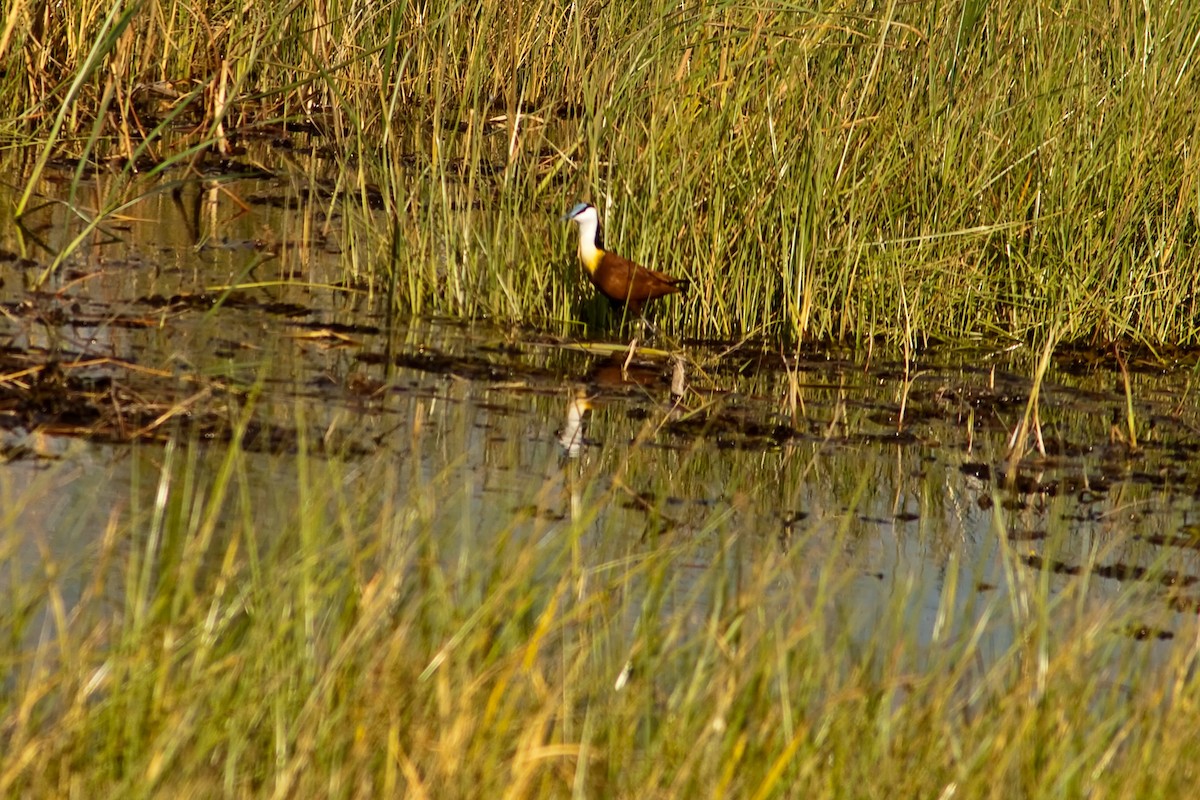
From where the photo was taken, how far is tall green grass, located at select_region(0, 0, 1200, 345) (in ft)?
21.6

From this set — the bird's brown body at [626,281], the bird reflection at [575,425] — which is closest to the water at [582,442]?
the bird reflection at [575,425]

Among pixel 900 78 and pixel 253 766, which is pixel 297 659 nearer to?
pixel 253 766

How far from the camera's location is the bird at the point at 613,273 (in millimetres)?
6289

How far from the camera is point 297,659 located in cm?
293

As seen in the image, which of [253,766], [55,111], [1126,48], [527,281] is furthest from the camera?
[55,111]

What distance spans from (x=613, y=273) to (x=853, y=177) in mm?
1032

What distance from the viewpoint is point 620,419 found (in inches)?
217

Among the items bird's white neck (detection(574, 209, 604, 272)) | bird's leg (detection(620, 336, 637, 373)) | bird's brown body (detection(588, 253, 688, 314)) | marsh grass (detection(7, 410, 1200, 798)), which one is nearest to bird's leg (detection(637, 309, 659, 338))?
bird's brown body (detection(588, 253, 688, 314))

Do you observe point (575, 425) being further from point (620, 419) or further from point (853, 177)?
point (853, 177)

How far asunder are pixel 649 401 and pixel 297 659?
292cm

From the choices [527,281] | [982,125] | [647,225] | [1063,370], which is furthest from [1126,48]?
[527,281]

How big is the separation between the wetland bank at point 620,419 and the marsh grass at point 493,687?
0.04 feet

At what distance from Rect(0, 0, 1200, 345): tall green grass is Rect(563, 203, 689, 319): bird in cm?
18

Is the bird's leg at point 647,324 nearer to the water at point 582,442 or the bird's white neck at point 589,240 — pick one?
the water at point 582,442
